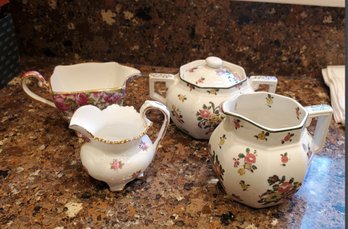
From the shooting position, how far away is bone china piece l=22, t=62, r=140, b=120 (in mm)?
798

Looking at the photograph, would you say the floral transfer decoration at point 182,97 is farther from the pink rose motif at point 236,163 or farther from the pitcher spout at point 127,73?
the pink rose motif at point 236,163

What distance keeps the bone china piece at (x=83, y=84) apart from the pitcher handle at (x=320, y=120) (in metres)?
0.36

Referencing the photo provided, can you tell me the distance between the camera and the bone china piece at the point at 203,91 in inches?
30.8

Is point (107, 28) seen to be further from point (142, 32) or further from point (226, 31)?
point (226, 31)

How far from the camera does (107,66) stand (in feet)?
3.00

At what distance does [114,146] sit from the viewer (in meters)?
0.66

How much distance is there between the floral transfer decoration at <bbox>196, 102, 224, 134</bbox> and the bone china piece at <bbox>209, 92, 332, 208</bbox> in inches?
3.8

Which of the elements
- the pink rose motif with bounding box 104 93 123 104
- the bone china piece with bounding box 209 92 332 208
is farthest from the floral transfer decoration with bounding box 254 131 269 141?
the pink rose motif with bounding box 104 93 123 104

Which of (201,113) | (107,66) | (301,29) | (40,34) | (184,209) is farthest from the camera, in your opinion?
(40,34)

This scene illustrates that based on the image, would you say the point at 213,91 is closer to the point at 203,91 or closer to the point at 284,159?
the point at 203,91

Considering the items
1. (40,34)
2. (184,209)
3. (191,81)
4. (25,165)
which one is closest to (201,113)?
(191,81)

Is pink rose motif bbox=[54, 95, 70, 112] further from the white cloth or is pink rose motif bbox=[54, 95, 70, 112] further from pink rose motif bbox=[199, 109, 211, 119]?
the white cloth

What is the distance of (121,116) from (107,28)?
417 mm

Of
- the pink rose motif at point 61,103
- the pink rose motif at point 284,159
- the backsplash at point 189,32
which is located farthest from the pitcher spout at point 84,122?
the backsplash at point 189,32
